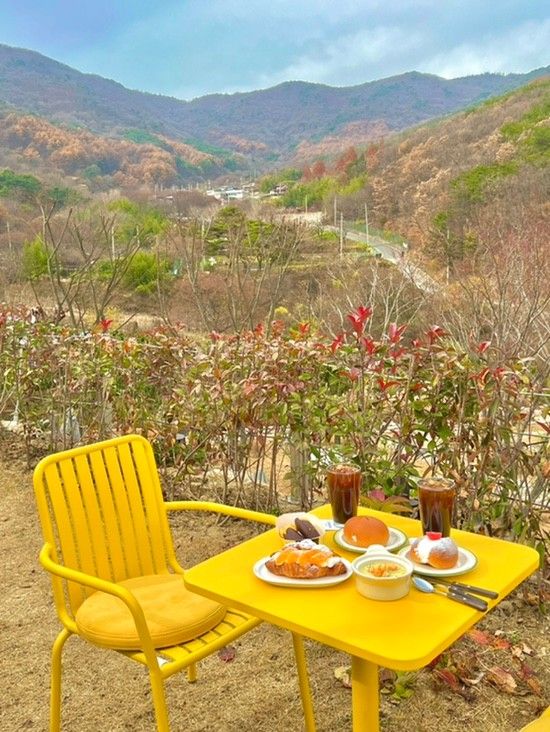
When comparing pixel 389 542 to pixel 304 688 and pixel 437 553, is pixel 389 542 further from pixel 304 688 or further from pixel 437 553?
pixel 304 688

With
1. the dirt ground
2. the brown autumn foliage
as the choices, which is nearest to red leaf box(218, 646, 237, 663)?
the dirt ground

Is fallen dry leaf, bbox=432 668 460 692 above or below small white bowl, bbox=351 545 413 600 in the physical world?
below

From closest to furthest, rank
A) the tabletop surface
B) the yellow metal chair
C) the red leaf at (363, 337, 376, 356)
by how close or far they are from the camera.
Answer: the tabletop surface
the yellow metal chair
the red leaf at (363, 337, 376, 356)

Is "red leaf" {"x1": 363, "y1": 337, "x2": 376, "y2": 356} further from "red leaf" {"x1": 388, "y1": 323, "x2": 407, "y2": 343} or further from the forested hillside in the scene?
the forested hillside

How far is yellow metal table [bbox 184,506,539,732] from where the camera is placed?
1088 millimetres

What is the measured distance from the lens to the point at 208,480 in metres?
3.69

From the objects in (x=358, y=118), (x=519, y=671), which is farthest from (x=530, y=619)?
(x=358, y=118)

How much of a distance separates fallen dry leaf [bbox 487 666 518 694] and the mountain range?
52.0m

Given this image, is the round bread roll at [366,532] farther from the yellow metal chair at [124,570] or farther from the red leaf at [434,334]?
the red leaf at [434,334]

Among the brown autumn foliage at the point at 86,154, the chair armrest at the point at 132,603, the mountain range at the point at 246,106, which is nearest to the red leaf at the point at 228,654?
the chair armrest at the point at 132,603

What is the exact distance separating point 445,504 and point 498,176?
23.3m

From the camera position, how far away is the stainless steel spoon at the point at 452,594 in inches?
46.9

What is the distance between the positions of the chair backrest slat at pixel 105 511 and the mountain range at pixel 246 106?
171 ft

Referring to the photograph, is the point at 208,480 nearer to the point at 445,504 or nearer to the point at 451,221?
the point at 445,504
